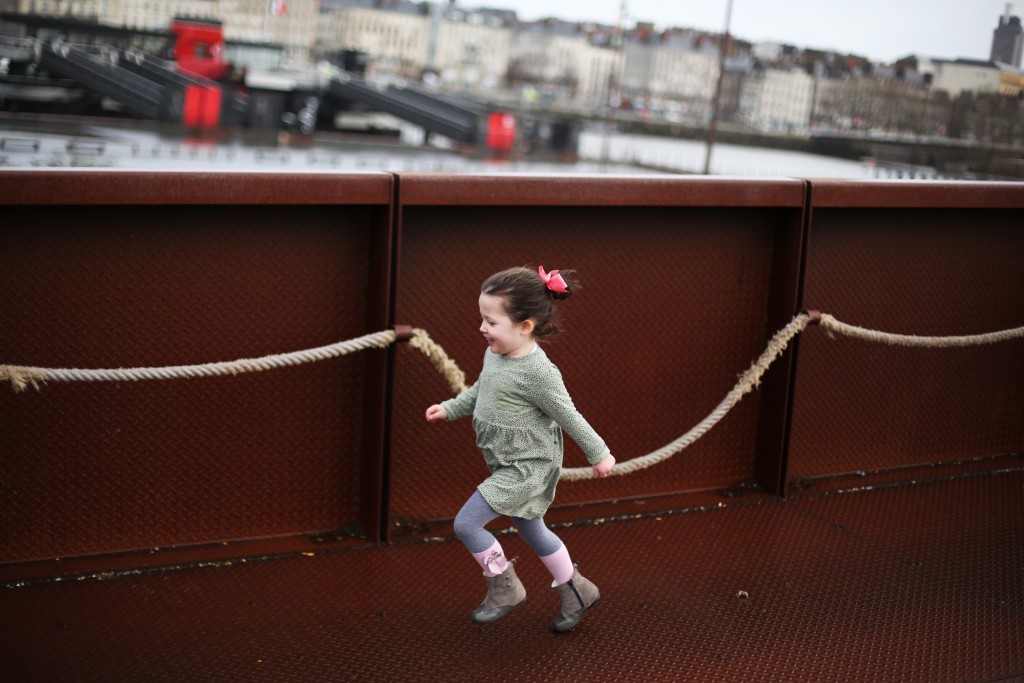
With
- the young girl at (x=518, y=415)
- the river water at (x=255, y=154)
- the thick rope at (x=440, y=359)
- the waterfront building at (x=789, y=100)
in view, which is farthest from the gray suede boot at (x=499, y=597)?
the waterfront building at (x=789, y=100)

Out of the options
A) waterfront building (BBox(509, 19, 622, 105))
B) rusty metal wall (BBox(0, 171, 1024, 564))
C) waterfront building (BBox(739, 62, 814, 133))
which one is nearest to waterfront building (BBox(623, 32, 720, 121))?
waterfront building (BBox(509, 19, 622, 105))

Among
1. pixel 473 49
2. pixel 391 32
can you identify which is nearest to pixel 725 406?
pixel 391 32

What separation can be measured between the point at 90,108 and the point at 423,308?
133ft

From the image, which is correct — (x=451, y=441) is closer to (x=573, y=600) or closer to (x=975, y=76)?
(x=573, y=600)

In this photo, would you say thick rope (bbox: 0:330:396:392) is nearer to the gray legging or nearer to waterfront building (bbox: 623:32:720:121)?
the gray legging

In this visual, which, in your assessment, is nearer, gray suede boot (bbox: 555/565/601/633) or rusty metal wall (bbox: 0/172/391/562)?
gray suede boot (bbox: 555/565/601/633)

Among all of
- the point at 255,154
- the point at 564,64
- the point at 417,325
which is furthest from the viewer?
the point at 564,64

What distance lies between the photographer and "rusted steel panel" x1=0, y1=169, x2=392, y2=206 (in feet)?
11.8

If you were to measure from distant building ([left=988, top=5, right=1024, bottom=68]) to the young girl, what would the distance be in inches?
167

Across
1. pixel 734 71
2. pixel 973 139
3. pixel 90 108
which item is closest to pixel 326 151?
pixel 90 108

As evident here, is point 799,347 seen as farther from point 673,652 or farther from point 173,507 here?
point 173,507

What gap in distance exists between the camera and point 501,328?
3.32 m

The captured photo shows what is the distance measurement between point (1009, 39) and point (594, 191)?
11.0 feet

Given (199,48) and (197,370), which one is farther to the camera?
(199,48)
